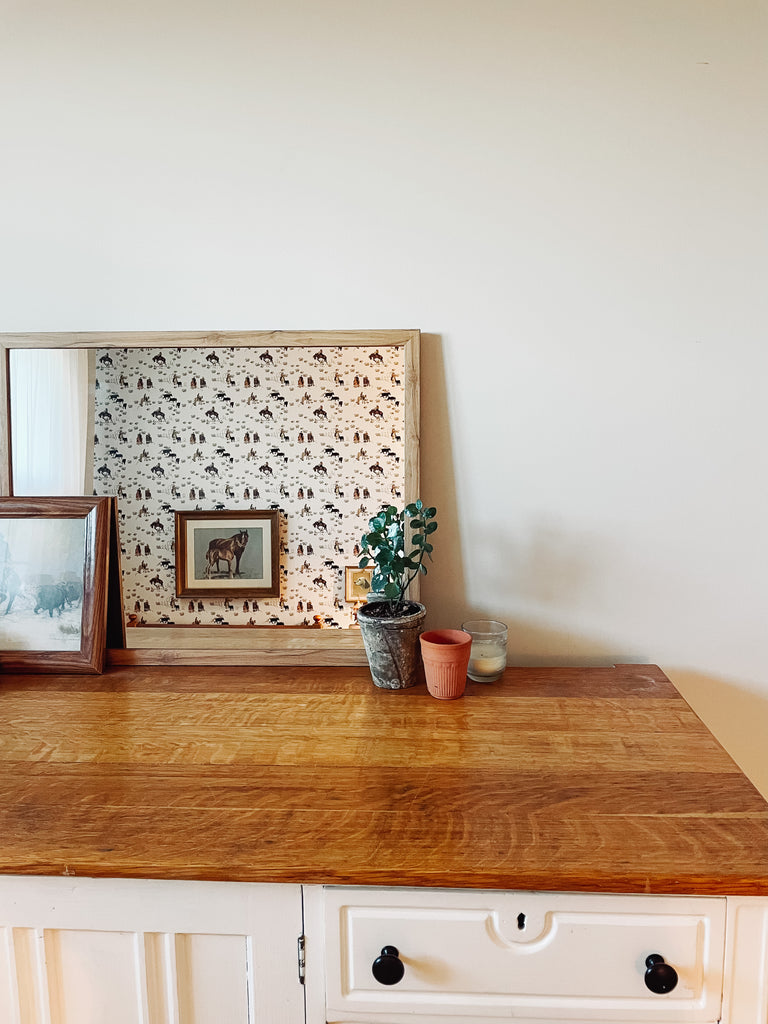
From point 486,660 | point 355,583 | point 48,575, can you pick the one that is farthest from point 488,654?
point 48,575

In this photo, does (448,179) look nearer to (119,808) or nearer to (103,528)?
(103,528)

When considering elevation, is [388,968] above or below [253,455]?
below

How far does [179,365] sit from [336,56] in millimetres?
645

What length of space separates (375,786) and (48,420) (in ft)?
3.22

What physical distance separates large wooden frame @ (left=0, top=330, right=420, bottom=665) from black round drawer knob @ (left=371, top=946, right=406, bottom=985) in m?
0.61

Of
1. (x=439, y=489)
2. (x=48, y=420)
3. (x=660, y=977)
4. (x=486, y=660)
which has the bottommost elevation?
(x=660, y=977)

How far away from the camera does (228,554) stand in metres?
1.44

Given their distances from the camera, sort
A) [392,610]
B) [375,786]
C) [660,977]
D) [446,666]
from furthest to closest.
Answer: [392,610] < [446,666] < [375,786] < [660,977]

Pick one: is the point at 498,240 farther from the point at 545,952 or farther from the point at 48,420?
the point at 545,952

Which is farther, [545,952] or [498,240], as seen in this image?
[498,240]

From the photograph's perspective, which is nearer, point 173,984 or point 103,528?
point 173,984

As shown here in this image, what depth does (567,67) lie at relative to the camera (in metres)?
1.34

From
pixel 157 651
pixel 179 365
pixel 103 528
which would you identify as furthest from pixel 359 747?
pixel 179 365

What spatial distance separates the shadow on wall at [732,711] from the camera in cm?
147
